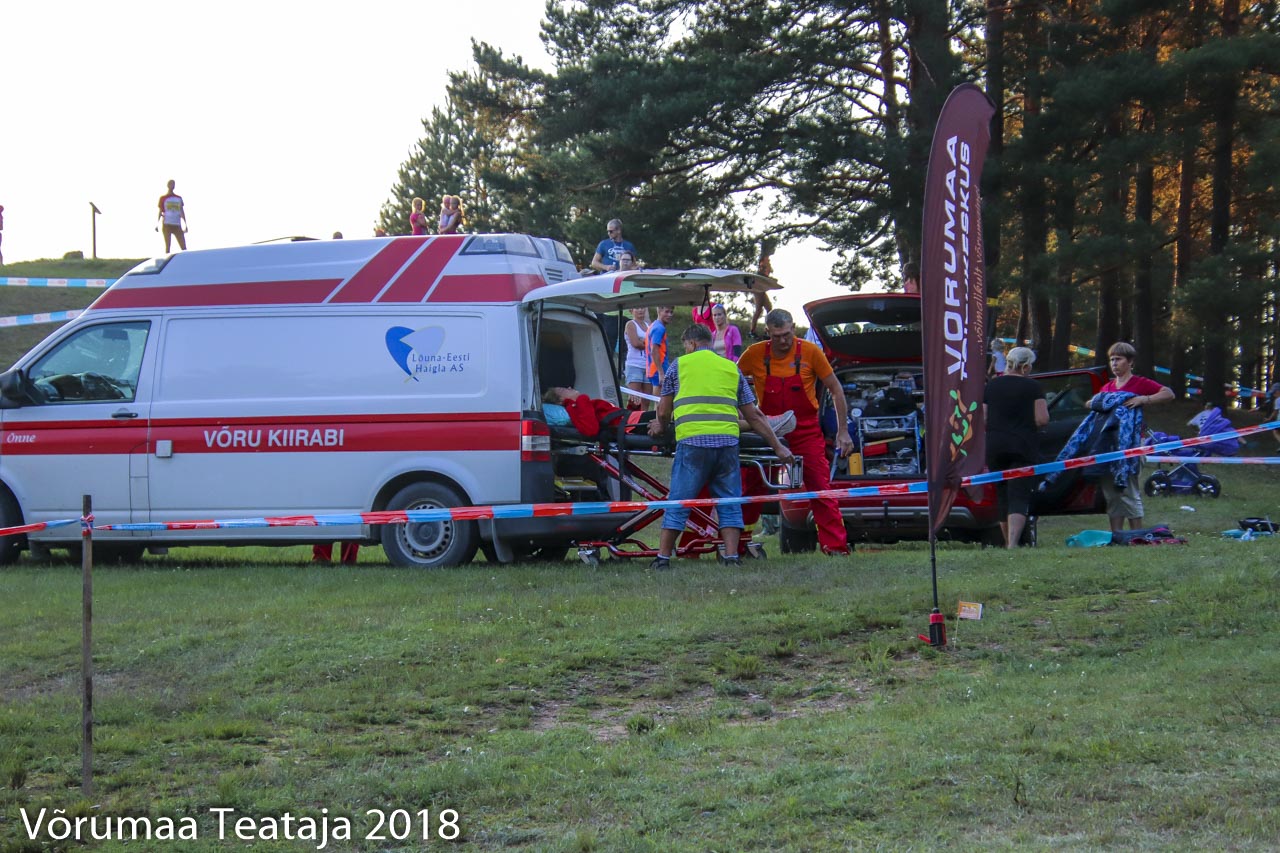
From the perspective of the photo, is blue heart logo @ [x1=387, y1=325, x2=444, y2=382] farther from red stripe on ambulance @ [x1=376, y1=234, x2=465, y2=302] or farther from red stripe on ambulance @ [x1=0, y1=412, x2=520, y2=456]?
red stripe on ambulance @ [x1=0, y1=412, x2=520, y2=456]

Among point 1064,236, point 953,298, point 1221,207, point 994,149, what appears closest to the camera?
point 953,298

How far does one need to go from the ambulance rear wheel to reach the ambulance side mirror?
324cm

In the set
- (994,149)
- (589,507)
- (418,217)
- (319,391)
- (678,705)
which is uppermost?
(994,149)

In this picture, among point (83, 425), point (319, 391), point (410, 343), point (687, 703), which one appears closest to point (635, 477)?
point (410, 343)

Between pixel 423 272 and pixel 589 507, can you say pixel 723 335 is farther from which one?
pixel 589 507

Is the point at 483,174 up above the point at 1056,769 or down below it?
above

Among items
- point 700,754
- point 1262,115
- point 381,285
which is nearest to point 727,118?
point 1262,115

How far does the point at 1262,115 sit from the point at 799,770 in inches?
939

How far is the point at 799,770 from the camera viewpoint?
5246 mm

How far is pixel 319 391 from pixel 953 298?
518cm

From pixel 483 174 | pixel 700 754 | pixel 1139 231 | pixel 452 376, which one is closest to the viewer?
pixel 700 754

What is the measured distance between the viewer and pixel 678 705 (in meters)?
6.66

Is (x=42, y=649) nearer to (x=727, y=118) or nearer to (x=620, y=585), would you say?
(x=620, y=585)

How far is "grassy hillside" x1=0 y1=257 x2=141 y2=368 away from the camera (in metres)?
27.3
